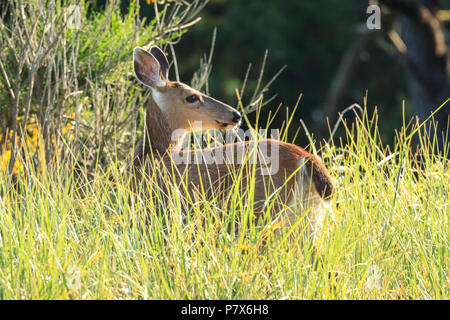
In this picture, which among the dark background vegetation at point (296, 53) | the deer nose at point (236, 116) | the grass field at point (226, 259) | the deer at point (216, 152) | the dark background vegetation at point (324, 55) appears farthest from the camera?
the dark background vegetation at point (296, 53)

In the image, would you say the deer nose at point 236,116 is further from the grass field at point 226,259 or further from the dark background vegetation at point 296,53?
the dark background vegetation at point 296,53

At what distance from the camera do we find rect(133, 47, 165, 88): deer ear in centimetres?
531

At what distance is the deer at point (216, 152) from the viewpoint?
15.0ft

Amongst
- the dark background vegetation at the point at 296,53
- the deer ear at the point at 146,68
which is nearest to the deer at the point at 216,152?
the deer ear at the point at 146,68

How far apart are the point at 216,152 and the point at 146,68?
94 centimetres

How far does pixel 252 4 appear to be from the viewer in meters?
21.3

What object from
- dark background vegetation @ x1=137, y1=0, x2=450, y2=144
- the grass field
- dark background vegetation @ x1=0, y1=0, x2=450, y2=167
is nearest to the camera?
the grass field

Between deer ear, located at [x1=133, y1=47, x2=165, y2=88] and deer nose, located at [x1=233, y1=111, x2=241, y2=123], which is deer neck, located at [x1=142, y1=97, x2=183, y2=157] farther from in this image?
deer nose, located at [x1=233, y1=111, x2=241, y2=123]

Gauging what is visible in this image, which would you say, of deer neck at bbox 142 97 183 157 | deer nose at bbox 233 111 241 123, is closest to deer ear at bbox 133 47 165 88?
deer neck at bbox 142 97 183 157

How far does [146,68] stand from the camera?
17.6 feet

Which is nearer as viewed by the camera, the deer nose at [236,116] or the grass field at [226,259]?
the grass field at [226,259]

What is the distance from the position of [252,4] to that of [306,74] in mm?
2815
